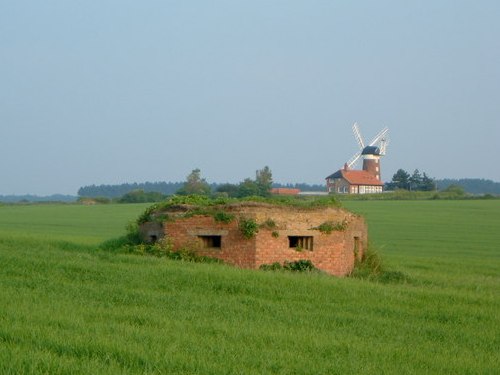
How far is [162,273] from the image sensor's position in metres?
14.8

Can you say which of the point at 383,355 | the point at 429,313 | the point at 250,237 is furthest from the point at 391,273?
the point at 383,355

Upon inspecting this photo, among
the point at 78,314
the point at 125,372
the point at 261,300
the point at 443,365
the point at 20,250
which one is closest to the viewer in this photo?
the point at 125,372

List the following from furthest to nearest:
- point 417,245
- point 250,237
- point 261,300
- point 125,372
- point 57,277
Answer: point 417,245 < point 250,237 < point 57,277 < point 261,300 < point 125,372

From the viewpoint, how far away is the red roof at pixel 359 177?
103875 mm

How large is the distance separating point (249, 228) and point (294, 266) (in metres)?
1.45

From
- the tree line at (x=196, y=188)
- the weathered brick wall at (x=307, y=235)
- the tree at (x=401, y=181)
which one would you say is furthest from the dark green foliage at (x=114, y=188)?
the weathered brick wall at (x=307, y=235)

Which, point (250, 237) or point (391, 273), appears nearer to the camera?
point (250, 237)

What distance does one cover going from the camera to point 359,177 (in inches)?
4156

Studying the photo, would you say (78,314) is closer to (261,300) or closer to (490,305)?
(261,300)

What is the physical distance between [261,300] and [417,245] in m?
32.2

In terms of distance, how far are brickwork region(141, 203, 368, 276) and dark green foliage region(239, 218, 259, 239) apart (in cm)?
8

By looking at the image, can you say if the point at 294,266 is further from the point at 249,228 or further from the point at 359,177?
the point at 359,177

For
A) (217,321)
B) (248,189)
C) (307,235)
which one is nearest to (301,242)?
(307,235)

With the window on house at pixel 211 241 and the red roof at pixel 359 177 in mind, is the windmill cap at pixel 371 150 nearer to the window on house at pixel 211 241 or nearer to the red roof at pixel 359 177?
the red roof at pixel 359 177
